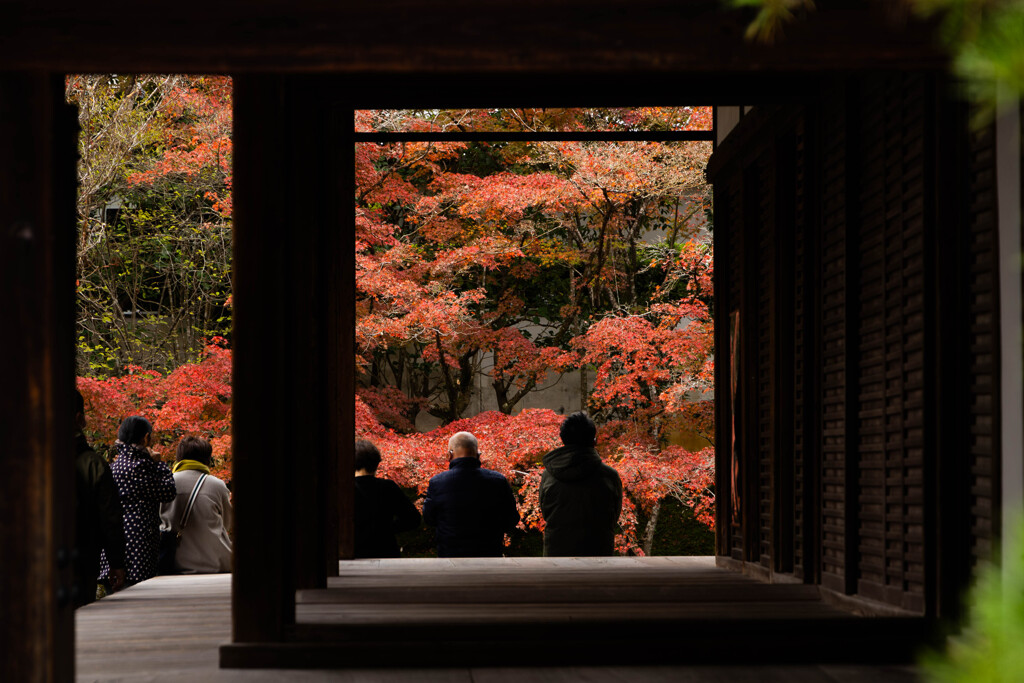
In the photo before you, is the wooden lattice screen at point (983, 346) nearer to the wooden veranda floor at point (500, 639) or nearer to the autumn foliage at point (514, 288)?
the wooden veranda floor at point (500, 639)

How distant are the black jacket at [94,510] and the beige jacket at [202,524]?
63 cm

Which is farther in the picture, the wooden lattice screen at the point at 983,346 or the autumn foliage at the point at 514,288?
the autumn foliage at the point at 514,288

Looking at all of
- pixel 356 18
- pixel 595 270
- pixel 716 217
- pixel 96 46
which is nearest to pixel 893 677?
pixel 356 18

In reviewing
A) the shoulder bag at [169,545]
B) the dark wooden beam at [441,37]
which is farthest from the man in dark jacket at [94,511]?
the dark wooden beam at [441,37]

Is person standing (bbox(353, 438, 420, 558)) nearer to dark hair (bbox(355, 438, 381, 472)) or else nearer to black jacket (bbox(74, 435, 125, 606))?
dark hair (bbox(355, 438, 381, 472))

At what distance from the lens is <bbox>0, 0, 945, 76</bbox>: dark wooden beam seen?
2787 millimetres

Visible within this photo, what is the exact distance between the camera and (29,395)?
271cm

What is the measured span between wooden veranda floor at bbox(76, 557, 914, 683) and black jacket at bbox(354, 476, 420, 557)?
1152 mm

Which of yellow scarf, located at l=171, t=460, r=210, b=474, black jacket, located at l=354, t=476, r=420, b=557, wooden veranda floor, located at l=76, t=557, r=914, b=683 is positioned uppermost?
yellow scarf, located at l=171, t=460, r=210, b=474

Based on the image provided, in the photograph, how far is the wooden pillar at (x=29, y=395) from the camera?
2.68 m

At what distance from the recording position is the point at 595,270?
12.2 metres

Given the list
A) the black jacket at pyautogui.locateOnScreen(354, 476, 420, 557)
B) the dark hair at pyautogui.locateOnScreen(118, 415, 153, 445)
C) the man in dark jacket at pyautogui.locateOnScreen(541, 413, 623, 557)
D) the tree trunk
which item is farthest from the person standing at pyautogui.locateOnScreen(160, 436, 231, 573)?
the tree trunk

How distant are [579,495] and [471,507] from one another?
2.03 feet

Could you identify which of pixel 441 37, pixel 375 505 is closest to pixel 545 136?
pixel 375 505
